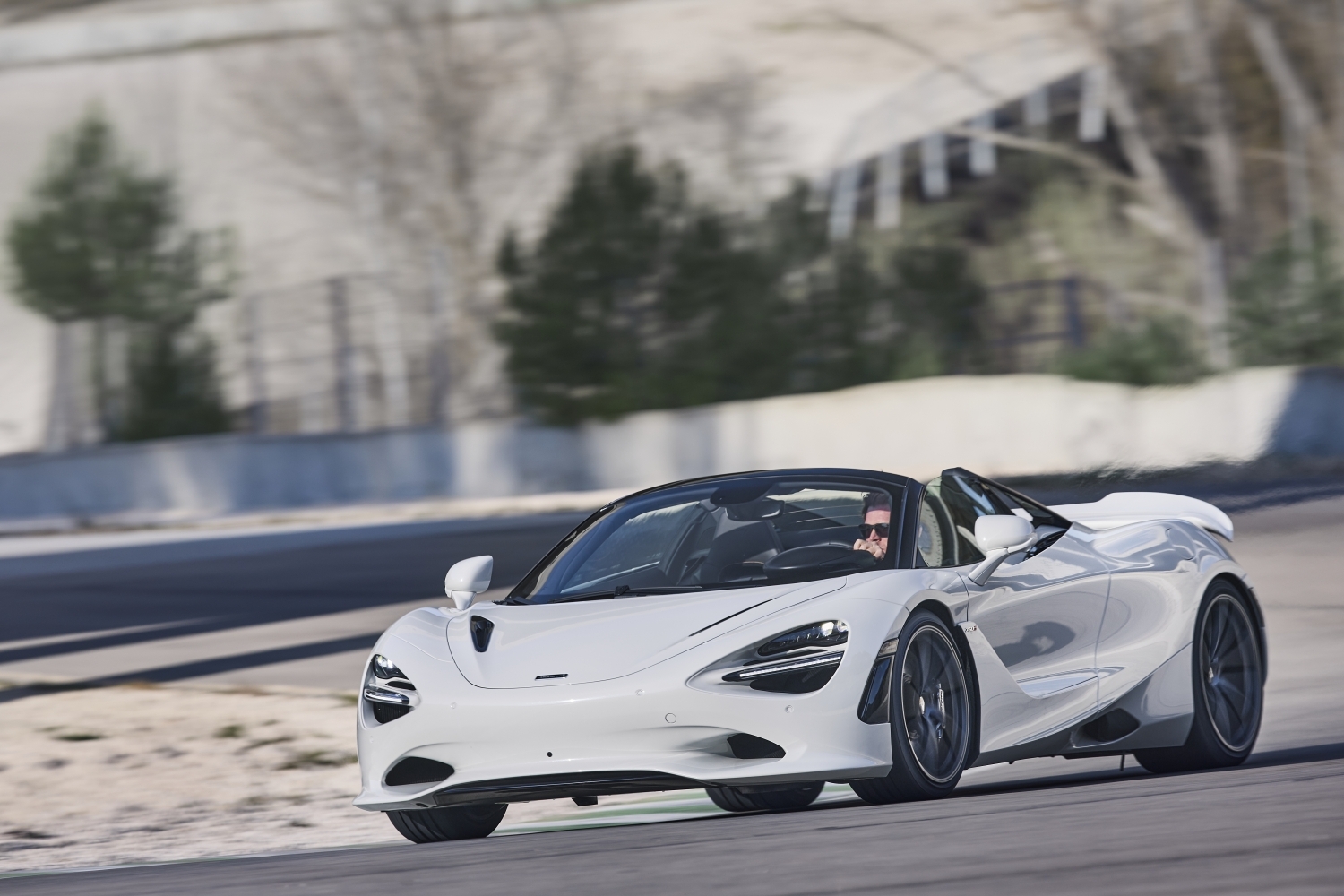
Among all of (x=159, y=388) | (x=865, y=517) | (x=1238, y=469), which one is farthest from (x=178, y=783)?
(x=159, y=388)

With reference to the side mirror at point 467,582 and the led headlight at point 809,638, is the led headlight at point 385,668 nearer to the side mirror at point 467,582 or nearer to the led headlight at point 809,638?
the side mirror at point 467,582

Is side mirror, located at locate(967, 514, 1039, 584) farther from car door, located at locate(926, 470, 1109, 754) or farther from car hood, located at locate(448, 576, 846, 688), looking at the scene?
car hood, located at locate(448, 576, 846, 688)

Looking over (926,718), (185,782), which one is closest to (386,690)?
(926,718)

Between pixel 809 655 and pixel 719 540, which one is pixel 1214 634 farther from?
pixel 809 655

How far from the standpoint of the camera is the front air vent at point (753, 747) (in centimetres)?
619

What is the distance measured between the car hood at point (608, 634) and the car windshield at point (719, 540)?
8.3 inches

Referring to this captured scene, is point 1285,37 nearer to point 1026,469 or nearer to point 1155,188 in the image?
point 1155,188

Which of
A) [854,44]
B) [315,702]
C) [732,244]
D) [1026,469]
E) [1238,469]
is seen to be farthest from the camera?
[854,44]

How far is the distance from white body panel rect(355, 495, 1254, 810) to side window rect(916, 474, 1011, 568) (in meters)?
0.17

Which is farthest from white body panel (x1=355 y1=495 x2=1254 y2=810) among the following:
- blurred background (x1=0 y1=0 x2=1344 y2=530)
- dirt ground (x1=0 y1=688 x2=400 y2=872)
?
blurred background (x1=0 y1=0 x2=1344 y2=530)

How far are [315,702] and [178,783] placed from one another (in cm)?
183

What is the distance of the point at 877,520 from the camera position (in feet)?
23.2

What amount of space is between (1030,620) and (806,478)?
0.93 m

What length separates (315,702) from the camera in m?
11.1
